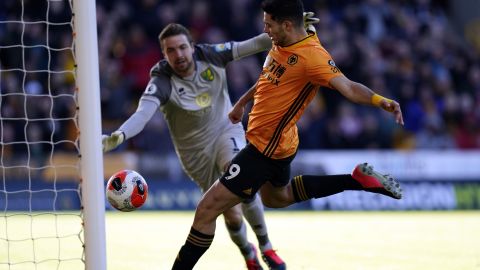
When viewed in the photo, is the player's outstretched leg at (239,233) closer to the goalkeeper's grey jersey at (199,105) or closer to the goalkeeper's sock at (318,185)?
the goalkeeper's grey jersey at (199,105)

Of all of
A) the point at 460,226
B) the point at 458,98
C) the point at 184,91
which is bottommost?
the point at 460,226

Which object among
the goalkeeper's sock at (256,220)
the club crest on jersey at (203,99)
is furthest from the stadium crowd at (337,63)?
the goalkeeper's sock at (256,220)

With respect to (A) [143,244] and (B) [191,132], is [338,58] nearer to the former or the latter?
(A) [143,244]

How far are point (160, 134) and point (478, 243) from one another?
747cm

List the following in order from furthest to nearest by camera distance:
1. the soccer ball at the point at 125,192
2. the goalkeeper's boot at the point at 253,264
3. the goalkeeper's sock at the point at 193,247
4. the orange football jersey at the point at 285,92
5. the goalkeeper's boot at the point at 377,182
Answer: the goalkeeper's boot at the point at 253,264 → the soccer ball at the point at 125,192 → the goalkeeper's boot at the point at 377,182 → the goalkeeper's sock at the point at 193,247 → the orange football jersey at the point at 285,92

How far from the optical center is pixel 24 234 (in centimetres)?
997

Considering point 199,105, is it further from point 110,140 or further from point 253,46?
point 110,140

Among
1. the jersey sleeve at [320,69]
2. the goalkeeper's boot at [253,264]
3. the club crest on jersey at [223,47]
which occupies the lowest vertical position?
the goalkeeper's boot at [253,264]

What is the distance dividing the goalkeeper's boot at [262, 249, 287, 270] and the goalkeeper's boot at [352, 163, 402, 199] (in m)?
1.28

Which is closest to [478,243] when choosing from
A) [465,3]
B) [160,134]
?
[160,134]

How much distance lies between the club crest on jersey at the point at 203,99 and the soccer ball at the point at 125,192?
1.15m

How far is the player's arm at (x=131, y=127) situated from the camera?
602cm

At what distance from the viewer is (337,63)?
16266 mm

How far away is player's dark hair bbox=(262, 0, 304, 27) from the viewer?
559 cm
